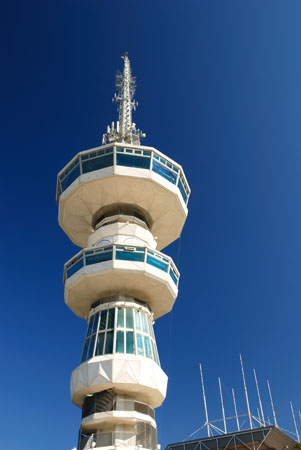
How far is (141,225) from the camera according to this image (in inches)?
1848

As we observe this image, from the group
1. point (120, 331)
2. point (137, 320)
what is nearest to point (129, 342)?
point (120, 331)

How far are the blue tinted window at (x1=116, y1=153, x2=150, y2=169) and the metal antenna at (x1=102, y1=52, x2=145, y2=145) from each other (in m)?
10.8

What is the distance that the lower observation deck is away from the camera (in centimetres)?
4000

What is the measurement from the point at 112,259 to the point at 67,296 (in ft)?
21.3

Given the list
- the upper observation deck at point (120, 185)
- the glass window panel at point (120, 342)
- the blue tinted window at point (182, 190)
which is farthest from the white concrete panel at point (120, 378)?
the blue tinted window at point (182, 190)

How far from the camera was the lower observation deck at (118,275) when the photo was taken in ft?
131

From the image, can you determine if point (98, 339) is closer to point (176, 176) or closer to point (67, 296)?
point (67, 296)

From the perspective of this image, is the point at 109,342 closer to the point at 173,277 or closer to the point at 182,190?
the point at 173,277

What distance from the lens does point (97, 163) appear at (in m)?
45.4

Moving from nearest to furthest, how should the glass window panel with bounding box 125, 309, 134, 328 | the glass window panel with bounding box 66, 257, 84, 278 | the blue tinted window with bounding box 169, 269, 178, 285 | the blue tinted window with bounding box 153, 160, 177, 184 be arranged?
the glass window panel with bounding box 125, 309, 134, 328
the glass window panel with bounding box 66, 257, 84, 278
the blue tinted window with bounding box 169, 269, 178, 285
the blue tinted window with bounding box 153, 160, 177, 184

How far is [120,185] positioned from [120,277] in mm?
10315

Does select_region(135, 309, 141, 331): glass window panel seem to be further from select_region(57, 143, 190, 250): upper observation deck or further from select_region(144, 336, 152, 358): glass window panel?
select_region(57, 143, 190, 250): upper observation deck

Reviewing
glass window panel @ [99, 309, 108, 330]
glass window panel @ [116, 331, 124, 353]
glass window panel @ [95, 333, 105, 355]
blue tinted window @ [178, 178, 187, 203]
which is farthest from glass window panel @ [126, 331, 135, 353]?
blue tinted window @ [178, 178, 187, 203]

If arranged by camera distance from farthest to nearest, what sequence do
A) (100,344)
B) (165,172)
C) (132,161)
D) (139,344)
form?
(165,172)
(132,161)
(139,344)
(100,344)
